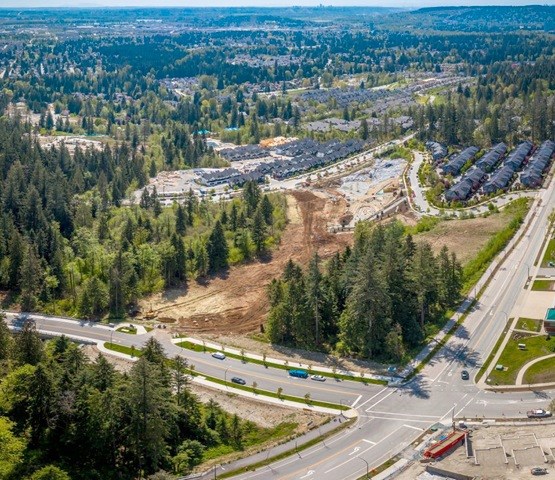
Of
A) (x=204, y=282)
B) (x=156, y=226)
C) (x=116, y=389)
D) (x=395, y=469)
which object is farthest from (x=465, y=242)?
(x=116, y=389)

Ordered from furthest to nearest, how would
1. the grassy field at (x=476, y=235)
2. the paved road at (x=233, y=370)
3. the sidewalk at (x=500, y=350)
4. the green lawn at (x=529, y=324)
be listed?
the grassy field at (x=476, y=235), the green lawn at (x=529, y=324), the sidewalk at (x=500, y=350), the paved road at (x=233, y=370)

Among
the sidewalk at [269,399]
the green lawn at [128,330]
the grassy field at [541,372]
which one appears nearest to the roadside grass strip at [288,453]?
the sidewalk at [269,399]

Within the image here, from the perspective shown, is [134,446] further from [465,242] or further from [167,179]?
[167,179]

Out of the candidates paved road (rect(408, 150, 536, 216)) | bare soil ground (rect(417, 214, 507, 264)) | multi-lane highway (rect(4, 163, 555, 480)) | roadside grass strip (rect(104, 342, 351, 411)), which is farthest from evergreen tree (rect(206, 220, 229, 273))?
paved road (rect(408, 150, 536, 216))

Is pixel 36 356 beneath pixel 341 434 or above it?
above

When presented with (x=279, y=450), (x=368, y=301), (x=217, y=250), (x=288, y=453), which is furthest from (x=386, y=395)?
(x=217, y=250)

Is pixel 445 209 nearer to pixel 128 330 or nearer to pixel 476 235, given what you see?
pixel 476 235

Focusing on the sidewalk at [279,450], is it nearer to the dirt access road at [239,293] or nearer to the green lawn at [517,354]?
the green lawn at [517,354]
